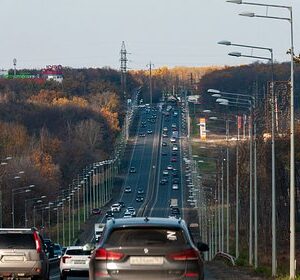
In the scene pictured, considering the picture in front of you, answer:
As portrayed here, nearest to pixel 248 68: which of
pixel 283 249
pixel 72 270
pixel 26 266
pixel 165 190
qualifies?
pixel 165 190

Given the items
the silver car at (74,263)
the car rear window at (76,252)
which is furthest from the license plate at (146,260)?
the car rear window at (76,252)

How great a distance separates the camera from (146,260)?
2188cm

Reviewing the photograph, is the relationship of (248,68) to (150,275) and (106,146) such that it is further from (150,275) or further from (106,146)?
(150,275)

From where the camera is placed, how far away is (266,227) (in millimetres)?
81750

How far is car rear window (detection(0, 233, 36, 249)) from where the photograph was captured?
1256 inches

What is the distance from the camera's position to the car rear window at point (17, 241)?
31.9m

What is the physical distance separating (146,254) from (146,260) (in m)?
0.11

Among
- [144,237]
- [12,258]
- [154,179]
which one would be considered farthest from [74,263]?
[154,179]

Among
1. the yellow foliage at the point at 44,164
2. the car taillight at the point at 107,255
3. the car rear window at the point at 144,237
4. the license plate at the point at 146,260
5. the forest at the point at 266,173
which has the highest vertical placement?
the car rear window at the point at 144,237

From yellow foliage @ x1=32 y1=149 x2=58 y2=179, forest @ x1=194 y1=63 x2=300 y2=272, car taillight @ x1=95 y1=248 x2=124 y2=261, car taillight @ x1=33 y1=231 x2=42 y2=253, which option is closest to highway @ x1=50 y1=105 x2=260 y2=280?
yellow foliage @ x1=32 y1=149 x2=58 y2=179

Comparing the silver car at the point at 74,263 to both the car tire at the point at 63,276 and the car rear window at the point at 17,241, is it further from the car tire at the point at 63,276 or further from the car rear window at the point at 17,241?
the car rear window at the point at 17,241

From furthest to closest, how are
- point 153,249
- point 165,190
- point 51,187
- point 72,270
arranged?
point 165,190
point 51,187
point 72,270
point 153,249

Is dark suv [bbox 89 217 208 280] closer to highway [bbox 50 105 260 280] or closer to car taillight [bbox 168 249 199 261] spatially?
car taillight [bbox 168 249 199 261]

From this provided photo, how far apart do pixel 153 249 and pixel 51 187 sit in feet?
392
